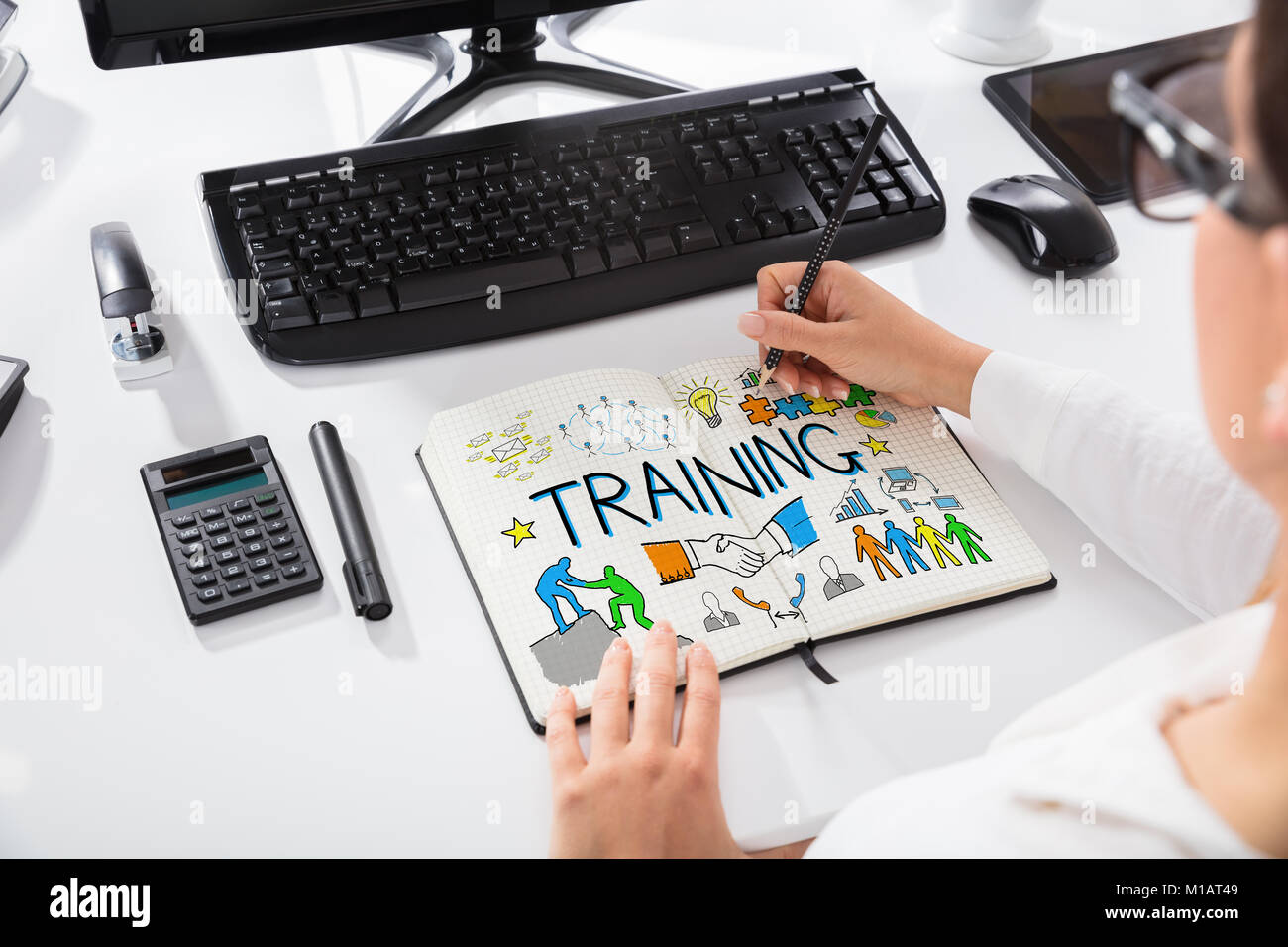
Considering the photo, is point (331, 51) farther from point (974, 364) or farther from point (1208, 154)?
point (1208, 154)

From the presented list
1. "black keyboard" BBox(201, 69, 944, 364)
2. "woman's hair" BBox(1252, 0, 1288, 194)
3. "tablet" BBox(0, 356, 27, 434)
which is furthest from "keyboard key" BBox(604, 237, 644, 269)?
"woman's hair" BBox(1252, 0, 1288, 194)

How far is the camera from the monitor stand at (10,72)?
1.04 m

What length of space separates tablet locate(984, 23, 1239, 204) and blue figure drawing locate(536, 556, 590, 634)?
0.65 metres

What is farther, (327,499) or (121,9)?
(121,9)

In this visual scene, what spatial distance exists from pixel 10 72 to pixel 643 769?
3.04ft

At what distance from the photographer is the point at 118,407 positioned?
0.80 metres

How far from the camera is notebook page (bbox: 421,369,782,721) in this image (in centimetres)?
68

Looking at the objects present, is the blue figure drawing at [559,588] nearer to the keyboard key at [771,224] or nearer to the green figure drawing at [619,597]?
the green figure drawing at [619,597]

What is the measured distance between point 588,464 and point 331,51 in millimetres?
640

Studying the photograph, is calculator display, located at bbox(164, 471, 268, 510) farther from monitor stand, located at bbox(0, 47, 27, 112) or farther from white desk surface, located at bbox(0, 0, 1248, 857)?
monitor stand, located at bbox(0, 47, 27, 112)

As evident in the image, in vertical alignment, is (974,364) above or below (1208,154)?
below

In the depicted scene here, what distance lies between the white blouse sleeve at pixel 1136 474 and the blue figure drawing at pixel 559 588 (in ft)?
1.09

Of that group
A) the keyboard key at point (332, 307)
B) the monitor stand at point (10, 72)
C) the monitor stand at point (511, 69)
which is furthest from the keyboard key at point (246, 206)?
the monitor stand at point (10, 72)
